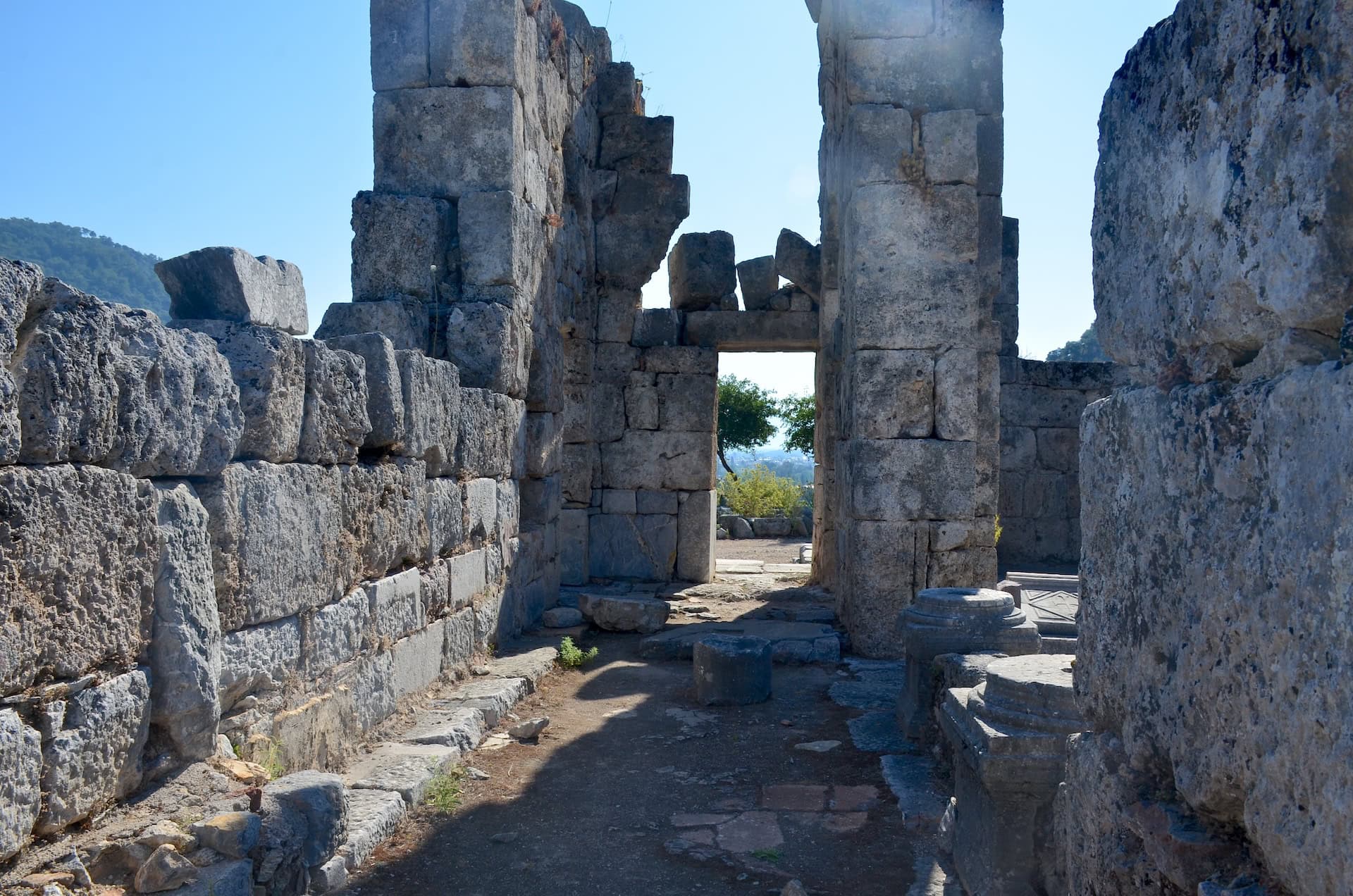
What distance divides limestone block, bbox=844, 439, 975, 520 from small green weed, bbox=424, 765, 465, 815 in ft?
14.0

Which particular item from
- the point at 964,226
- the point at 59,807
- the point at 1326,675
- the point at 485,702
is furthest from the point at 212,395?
the point at 964,226

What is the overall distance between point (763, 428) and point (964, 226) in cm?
2094

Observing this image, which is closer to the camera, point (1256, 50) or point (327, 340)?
point (1256, 50)

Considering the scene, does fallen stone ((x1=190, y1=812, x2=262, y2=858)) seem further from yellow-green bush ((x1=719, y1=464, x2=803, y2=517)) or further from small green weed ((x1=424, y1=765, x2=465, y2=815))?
yellow-green bush ((x1=719, y1=464, x2=803, y2=517))

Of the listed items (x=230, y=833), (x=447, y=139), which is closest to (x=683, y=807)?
(x=230, y=833)

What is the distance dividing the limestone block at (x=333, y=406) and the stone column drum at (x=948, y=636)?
11.2 feet

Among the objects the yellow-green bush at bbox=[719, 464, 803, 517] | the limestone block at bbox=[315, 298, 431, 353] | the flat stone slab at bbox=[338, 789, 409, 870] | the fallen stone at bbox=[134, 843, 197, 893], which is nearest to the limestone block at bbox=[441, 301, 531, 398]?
the limestone block at bbox=[315, 298, 431, 353]

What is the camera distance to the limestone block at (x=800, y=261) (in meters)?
12.8

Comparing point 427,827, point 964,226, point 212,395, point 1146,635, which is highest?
point 964,226

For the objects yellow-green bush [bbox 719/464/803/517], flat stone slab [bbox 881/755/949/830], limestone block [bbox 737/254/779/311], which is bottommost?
flat stone slab [bbox 881/755/949/830]

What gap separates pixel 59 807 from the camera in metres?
3.07

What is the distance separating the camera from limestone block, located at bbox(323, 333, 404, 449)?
5.75m

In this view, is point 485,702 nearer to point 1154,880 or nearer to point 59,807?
point 59,807

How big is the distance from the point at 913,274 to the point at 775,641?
10.2 ft
